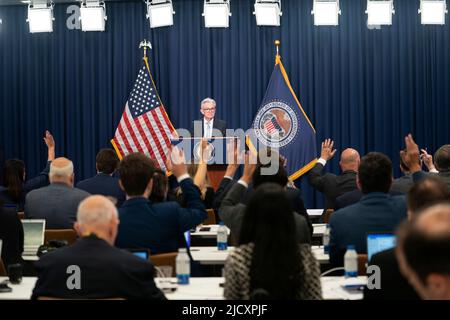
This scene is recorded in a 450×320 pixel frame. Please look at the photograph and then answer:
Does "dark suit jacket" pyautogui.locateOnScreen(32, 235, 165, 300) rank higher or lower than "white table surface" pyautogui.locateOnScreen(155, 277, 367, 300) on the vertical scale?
higher

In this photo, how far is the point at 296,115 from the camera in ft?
37.7

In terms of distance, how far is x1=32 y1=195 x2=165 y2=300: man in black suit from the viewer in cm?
310

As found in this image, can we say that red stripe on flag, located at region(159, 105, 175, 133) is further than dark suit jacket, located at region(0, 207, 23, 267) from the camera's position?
Yes

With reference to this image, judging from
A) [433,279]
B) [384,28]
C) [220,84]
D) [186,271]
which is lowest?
[186,271]

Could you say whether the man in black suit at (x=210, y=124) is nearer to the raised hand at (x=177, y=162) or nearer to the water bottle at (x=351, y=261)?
the raised hand at (x=177, y=162)

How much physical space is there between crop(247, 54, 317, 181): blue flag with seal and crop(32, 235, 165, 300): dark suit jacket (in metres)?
7.96

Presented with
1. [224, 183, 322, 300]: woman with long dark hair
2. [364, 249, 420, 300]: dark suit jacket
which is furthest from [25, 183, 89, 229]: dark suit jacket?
[364, 249, 420, 300]: dark suit jacket

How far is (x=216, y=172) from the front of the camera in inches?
378

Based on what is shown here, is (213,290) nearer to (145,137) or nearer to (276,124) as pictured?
(145,137)

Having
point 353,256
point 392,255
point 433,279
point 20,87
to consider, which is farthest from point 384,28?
point 433,279

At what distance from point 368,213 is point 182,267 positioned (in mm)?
1271

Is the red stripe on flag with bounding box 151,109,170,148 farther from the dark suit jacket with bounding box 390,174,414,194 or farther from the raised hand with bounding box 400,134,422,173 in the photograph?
the raised hand with bounding box 400,134,422,173

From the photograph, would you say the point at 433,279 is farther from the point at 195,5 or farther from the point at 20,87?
the point at 20,87

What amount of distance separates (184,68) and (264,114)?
5.73 feet
